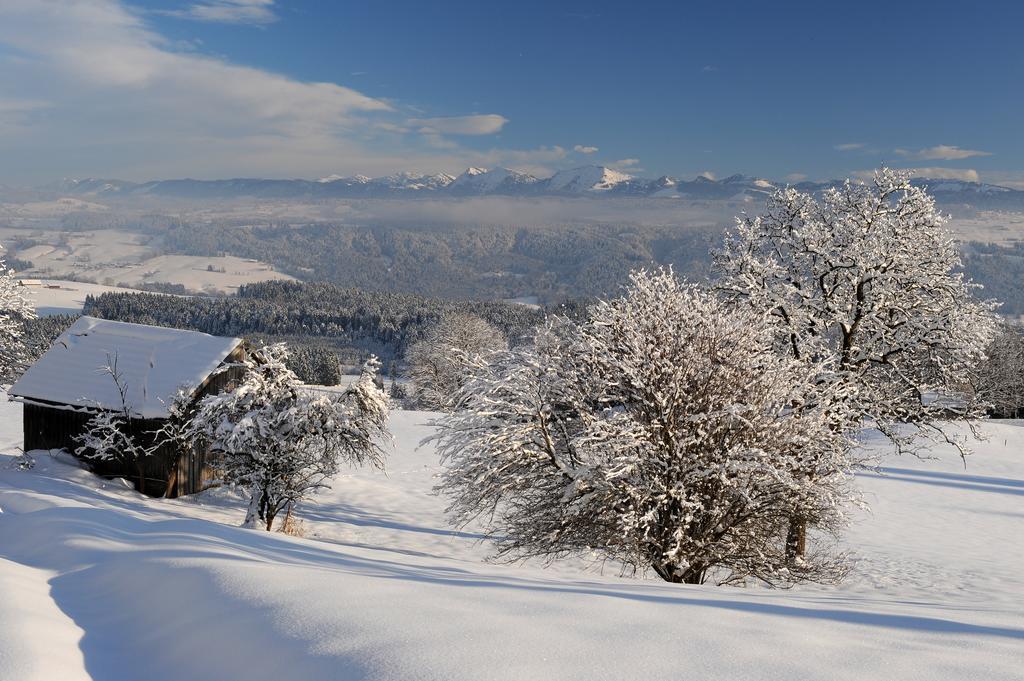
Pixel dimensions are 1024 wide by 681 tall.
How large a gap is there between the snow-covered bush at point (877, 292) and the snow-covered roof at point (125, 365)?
21.3 meters

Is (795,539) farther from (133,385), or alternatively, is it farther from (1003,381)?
(1003,381)

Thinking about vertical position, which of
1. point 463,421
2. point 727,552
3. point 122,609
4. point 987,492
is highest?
point 463,421

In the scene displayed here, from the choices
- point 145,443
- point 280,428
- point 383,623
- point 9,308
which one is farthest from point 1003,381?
point 9,308

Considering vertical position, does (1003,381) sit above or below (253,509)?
above

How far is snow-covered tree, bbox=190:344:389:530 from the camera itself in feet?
63.2

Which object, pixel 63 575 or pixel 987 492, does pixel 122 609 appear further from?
pixel 987 492

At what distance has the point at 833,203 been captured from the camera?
1894 centimetres

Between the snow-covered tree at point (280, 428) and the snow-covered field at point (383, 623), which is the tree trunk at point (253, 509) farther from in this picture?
the snow-covered field at point (383, 623)

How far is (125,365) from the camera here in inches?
1064

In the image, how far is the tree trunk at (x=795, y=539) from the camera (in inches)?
527

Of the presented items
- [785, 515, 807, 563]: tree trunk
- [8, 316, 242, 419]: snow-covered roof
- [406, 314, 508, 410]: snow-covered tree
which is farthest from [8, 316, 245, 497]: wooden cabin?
[406, 314, 508, 410]: snow-covered tree

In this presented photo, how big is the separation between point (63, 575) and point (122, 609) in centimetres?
246

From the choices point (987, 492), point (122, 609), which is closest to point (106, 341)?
point (122, 609)

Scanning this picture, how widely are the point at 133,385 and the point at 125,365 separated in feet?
→ 4.68
